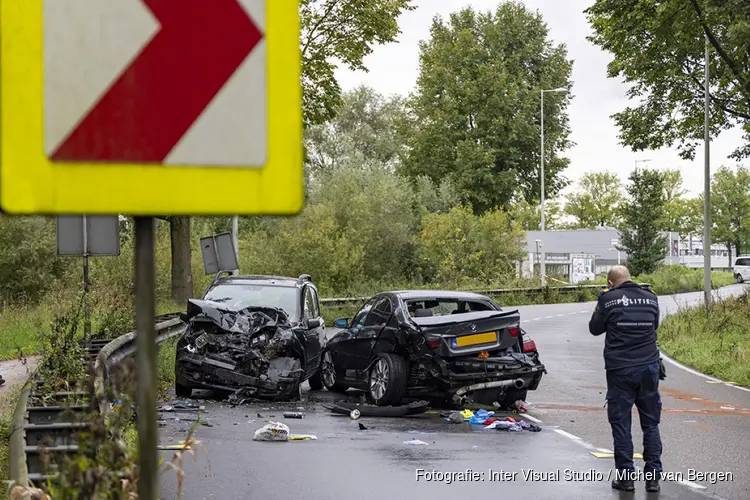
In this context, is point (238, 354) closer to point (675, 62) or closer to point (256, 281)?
point (256, 281)

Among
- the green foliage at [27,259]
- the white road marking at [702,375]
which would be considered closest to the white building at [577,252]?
the green foliage at [27,259]

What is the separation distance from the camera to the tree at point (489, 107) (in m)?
60.4

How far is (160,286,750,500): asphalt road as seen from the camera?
322 inches

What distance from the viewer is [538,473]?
892 cm

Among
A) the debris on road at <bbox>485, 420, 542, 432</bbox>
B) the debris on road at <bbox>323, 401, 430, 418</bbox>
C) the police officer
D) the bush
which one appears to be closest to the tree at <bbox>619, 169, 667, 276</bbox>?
the bush

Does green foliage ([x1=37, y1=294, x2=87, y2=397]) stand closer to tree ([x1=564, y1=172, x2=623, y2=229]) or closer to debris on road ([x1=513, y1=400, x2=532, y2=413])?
debris on road ([x1=513, y1=400, x2=532, y2=413])

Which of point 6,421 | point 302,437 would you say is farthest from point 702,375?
point 6,421

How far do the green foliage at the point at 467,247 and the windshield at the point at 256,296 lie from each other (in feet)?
102

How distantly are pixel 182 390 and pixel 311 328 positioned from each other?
2.06 m

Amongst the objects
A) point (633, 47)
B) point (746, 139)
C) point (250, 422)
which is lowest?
point (250, 422)

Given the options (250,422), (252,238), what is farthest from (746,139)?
(250,422)

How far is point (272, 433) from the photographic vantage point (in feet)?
35.3

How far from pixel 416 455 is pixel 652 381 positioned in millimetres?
2435

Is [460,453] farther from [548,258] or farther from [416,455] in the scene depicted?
[548,258]
